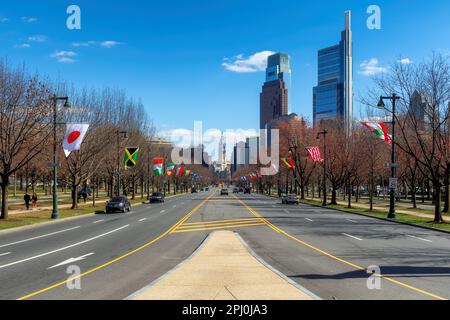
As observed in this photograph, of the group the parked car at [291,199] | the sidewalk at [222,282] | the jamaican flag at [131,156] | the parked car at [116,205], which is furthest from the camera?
the parked car at [291,199]

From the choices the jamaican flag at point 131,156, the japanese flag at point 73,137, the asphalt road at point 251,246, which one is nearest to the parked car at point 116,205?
the jamaican flag at point 131,156

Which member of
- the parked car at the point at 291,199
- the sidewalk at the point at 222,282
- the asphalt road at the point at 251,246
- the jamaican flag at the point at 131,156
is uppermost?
the jamaican flag at the point at 131,156

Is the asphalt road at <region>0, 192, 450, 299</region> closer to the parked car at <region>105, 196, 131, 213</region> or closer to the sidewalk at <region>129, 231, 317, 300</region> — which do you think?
the sidewalk at <region>129, 231, 317, 300</region>

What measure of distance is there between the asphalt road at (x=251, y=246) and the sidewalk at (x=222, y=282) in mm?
584

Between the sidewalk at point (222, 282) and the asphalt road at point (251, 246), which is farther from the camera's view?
the asphalt road at point (251, 246)

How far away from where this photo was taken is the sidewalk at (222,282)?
362 inches

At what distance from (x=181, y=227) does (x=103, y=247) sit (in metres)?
8.72

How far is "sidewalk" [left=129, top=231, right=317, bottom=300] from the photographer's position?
9203 mm

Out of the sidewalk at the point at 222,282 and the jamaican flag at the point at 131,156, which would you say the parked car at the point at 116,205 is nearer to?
the jamaican flag at the point at 131,156
